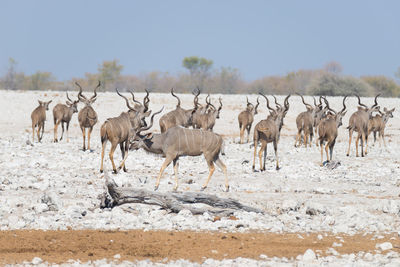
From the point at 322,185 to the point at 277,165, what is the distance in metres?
2.56

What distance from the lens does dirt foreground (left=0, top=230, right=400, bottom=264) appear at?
302 inches

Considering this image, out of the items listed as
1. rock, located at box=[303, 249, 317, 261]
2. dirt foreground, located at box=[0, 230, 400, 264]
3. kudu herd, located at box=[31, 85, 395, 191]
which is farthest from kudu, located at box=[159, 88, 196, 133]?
rock, located at box=[303, 249, 317, 261]

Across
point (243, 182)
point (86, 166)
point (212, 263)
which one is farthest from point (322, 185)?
point (212, 263)

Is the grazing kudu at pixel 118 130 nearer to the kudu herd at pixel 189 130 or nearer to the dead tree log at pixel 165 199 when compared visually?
the kudu herd at pixel 189 130

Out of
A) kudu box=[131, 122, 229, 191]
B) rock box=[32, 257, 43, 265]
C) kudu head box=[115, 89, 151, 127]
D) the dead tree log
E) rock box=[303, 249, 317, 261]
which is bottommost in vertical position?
rock box=[32, 257, 43, 265]

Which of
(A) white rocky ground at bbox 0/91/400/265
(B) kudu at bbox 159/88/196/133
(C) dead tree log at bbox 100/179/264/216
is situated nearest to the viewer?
(A) white rocky ground at bbox 0/91/400/265

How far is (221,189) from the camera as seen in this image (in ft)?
42.7

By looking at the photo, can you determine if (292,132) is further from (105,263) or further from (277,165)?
(105,263)

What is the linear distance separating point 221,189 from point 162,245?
493cm

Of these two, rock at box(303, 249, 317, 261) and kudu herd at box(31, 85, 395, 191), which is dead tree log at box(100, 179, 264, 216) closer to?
kudu herd at box(31, 85, 395, 191)

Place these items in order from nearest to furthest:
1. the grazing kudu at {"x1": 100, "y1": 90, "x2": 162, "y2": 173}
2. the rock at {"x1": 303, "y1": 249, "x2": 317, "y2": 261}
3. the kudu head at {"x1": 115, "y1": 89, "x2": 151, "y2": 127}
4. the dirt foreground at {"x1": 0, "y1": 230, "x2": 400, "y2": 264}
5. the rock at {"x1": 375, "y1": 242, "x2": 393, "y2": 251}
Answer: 1. the rock at {"x1": 303, "y1": 249, "x2": 317, "y2": 261}
2. the dirt foreground at {"x1": 0, "y1": 230, "x2": 400, "y2": 264}
3. the rock at {"x1": 375, "y1": 242, "x2": 393, "y2": 251}
4. the grazing kudu at {"x1": 100, "y1": 90, "x2": 162, "y2": 173}
5. the kudu head at {"x1": 115, "y1": 89, "x2": 151, "y2": 127}

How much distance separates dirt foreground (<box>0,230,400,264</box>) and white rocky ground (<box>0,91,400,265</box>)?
52cm

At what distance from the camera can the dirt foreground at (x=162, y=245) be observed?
7664mm

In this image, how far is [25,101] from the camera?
125 feet
